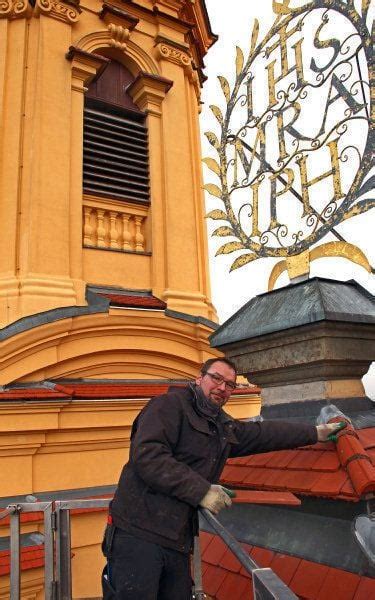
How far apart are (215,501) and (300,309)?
1.20 meters

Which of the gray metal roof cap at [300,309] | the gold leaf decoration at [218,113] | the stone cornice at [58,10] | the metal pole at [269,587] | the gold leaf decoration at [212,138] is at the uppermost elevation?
the stone cornice at [58,10]

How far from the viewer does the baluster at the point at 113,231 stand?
8.41 m

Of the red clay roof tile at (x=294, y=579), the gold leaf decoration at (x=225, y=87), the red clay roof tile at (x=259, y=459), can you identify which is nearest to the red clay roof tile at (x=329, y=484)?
the red clay roof tile at (x=294, y=579)

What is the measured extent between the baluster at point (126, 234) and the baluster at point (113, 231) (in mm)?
160

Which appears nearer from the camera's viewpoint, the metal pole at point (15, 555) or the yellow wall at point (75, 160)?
the metal pole at point (15, 555)

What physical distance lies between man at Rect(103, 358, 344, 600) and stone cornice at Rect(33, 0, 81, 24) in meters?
8.21

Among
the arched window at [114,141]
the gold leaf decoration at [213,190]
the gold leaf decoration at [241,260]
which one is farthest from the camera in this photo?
the arched window at [114,141]

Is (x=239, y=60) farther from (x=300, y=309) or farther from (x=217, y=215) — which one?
(x=300, y=309)

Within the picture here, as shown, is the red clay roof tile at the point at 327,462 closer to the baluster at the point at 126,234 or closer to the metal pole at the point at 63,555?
the metal pole at the point at 63,555

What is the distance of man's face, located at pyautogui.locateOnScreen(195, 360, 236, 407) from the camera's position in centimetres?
242

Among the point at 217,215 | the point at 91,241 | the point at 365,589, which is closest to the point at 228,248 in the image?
the point at 217,215

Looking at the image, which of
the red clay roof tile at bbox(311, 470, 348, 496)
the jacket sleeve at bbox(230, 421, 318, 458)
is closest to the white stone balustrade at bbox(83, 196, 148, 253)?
the jacket sleeve at bbox(230, 421, 318, 458)

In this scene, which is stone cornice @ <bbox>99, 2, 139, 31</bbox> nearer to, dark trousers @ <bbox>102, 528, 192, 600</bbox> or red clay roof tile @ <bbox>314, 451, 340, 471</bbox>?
red clay roof tile @ <bbox>314, 451, 340, 471</bbox>

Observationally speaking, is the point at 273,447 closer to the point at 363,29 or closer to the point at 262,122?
the point at 262,122
